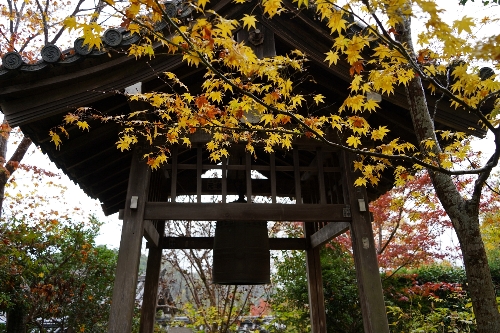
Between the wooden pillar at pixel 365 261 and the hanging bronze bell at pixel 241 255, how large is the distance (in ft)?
4.72

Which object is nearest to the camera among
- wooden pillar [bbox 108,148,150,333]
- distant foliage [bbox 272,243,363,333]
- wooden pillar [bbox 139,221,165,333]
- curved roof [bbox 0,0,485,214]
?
curved roof [bbox 0,0,485,214]

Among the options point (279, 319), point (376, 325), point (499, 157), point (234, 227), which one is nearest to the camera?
point (499, 157)

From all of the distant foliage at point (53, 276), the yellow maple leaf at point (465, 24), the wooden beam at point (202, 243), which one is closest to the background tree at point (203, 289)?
the distant foliage at point (53, 276)

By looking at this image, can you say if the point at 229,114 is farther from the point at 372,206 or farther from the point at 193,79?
the point at 372,206

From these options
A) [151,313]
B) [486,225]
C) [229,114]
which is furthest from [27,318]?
[486,225]

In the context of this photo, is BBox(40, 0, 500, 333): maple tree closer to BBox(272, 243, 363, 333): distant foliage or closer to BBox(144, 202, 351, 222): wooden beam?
BBox(144, 202, 351, 222): wooden beam

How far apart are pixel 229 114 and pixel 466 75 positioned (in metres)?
1.98

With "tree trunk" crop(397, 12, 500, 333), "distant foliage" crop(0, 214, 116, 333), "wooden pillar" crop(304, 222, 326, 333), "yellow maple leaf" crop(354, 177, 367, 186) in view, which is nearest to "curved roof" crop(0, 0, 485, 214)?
"yellow maple leaf" crop(354, 177, 367, 186)

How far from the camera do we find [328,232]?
5.61m

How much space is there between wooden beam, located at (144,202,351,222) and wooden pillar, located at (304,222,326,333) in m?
2.41

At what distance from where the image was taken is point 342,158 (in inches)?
191

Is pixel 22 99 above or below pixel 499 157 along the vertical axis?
above

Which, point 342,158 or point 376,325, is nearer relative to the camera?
point 376,325

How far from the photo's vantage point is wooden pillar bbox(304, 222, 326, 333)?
6.36m
